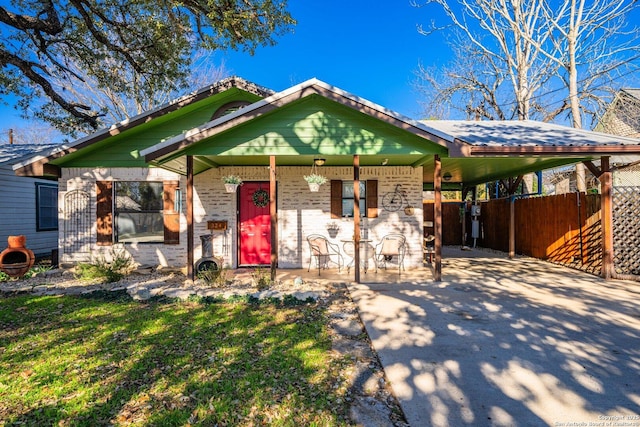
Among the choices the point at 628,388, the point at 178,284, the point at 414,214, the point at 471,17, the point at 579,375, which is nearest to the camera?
the point at 628,388

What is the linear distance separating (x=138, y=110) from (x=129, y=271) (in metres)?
16.3

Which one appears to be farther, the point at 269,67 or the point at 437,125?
the point at 269,67

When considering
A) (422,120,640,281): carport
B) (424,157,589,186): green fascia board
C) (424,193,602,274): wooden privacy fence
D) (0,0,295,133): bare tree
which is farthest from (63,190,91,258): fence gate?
(424,193,602,274): wooden privacy fence

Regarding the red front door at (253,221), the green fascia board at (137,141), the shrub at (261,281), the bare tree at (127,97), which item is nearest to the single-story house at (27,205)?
the green fascia board at (137,141)

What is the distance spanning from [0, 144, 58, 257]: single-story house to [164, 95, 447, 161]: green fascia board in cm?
627

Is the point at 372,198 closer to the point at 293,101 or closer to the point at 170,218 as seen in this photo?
the point at 293,101

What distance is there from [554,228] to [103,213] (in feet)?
39.7

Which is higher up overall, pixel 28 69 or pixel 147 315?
pixel 28 69

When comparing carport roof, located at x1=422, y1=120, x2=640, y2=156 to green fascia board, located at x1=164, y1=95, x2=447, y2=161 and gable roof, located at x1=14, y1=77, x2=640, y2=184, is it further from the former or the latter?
green fascia board, located at x1=164, y1=95, x2=447, y2=161

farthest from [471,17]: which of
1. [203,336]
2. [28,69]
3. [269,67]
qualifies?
[203,336]

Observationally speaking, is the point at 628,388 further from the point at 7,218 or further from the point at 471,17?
the point at 471,17

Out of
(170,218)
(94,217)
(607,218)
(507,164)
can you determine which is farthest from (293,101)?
(607,218)

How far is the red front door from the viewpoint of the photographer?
894 cm

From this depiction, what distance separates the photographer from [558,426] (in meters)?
2.50
